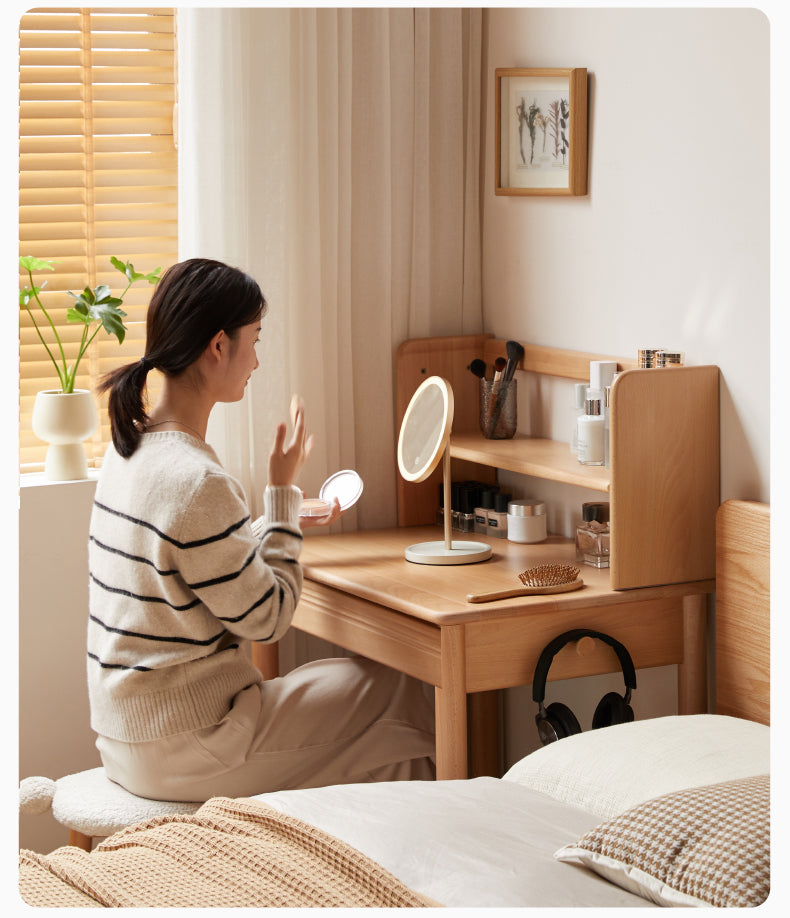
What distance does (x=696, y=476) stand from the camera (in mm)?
2162

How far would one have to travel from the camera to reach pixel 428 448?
2.30 metres

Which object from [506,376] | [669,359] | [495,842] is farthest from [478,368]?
[495,842]

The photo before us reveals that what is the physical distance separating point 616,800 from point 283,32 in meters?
1.60

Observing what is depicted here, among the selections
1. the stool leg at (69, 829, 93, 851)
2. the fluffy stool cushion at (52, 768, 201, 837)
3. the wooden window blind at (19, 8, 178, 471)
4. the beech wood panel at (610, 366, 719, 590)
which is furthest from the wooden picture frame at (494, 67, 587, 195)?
the stool leg at (69, 829, 93, 851)

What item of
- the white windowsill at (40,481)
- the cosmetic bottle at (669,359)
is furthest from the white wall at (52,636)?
the cosmetic bottle at (669,359)

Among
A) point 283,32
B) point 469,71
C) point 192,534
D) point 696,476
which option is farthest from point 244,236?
point 696,476

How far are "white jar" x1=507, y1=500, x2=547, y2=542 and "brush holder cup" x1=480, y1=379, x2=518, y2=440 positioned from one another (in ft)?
0.57

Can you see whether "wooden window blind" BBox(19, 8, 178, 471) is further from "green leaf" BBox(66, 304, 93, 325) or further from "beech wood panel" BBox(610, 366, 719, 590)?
"beech wood panel" BBox(610, 366, 719, 590)

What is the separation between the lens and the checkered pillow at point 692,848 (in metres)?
1.30

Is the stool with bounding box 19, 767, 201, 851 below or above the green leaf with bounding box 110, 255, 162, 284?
below

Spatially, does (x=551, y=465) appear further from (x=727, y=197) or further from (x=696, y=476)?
(x=727, y=197)

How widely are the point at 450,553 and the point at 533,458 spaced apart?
247 mm

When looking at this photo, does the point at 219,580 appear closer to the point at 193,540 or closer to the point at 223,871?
the point at 193,540

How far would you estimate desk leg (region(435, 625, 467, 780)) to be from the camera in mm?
1993
